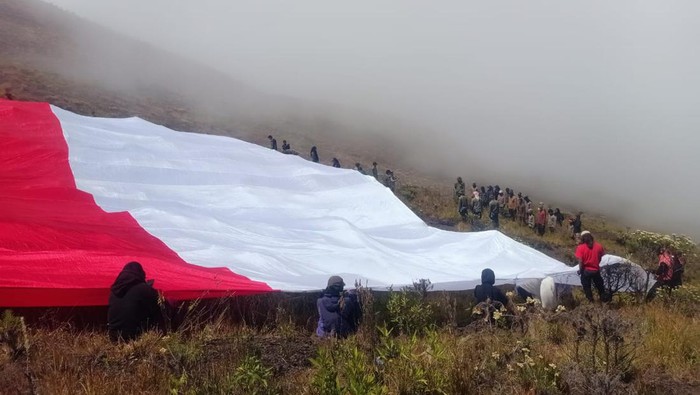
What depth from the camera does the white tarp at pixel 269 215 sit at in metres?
8.30

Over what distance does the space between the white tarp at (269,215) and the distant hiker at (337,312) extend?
66 centimetres

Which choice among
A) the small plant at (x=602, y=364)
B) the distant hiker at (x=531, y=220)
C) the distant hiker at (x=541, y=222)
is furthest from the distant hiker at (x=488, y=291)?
the distant hiker at (x=531, y=220)

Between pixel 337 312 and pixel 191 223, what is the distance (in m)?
3.37

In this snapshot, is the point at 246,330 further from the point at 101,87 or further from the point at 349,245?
the point at 101,87

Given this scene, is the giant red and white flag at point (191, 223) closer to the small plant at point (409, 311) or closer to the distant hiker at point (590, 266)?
the distant hiker at point (590, 266)

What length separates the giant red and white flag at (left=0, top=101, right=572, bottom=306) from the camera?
6.43 meters

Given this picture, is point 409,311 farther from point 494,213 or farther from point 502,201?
point 502,201

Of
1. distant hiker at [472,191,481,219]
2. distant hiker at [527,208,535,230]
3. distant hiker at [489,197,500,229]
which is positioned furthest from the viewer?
distant hiker at [527,208,535,230]

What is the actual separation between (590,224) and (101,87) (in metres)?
28.1

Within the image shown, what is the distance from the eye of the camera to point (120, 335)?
540cm

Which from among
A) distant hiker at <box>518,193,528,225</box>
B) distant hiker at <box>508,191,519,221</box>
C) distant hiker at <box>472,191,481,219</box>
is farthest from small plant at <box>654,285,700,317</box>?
distant hiker at <box>508,191,519,221</box>

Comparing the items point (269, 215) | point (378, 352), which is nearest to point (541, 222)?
point (269, 215)

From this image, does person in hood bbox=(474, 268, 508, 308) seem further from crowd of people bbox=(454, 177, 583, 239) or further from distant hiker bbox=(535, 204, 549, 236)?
distant hiker bbox=(535, 204, 549, 236)

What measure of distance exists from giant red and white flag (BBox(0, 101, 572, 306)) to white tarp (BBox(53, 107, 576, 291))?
0.03 metres
